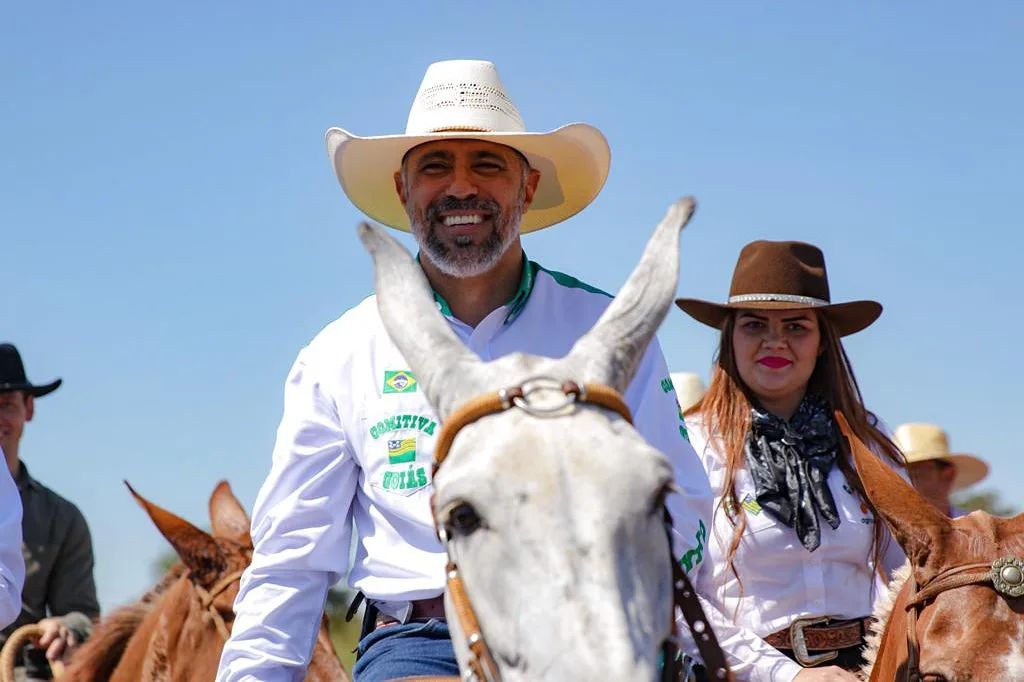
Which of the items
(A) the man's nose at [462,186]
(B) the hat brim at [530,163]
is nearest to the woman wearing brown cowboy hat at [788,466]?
(B) the hat brim at [530,163]

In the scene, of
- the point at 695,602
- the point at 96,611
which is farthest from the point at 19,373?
the point at 695,602

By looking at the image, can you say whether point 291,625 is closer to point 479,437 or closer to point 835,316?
point 479,437

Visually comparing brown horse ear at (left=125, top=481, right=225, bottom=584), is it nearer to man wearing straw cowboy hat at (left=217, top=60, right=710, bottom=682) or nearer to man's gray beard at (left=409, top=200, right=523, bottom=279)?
man wearing straw cowboy hat at (left=217, top=60, right=710, bottom=682)

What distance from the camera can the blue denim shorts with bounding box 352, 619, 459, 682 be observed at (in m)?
4.22

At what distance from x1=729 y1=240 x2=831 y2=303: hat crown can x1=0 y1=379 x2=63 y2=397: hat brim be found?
5.34 m

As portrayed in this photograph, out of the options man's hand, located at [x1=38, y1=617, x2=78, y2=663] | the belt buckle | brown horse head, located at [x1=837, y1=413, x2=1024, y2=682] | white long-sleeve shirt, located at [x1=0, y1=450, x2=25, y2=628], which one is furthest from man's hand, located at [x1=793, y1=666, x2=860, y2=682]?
man's hand, located at [x1=38, y1=617, x2=78, y2=663]

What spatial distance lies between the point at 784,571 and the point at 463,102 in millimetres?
2498

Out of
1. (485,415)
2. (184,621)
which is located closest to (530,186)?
(485,415)

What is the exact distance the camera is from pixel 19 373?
1023 cm

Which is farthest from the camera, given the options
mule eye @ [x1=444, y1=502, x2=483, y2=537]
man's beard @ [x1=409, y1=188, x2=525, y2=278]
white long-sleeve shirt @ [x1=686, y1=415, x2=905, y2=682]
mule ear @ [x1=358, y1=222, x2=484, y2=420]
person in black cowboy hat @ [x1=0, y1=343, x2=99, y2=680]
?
person in black cowboy hat @ [x1=0, y1=343, x2=99, y2=680]

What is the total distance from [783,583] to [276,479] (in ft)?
8.21

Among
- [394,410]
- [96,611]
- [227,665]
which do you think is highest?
[394,410]

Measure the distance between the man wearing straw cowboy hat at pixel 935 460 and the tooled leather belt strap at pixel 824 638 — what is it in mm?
5823

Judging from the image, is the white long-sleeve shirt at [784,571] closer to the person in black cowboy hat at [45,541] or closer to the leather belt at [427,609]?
the leather belt at [427,609]
